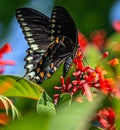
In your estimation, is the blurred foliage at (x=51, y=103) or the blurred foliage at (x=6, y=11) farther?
the blurred foliage at (x=6, y=11)

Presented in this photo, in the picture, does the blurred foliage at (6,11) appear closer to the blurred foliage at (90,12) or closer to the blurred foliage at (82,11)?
the blurred foliage at (82,11)

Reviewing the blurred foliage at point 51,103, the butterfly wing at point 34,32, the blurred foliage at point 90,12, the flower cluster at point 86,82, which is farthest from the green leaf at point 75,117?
the blurred foliage at point 90,12

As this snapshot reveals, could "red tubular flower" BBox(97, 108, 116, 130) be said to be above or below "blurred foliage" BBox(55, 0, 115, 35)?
above

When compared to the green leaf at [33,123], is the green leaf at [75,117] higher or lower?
lower

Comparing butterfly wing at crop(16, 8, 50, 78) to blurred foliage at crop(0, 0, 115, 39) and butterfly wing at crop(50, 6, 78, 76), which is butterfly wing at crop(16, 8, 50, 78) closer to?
butterfly wing at crop(50, 6, 78, 76)

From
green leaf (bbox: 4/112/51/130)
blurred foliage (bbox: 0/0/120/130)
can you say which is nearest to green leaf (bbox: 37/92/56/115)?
blurred foliage (bbox: 0/0/120/130)

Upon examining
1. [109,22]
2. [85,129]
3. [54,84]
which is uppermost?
[85,129]

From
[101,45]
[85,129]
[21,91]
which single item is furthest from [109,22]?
[85,129]

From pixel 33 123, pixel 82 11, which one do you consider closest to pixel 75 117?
pixel 33 123

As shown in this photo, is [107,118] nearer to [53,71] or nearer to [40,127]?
[40,127]
